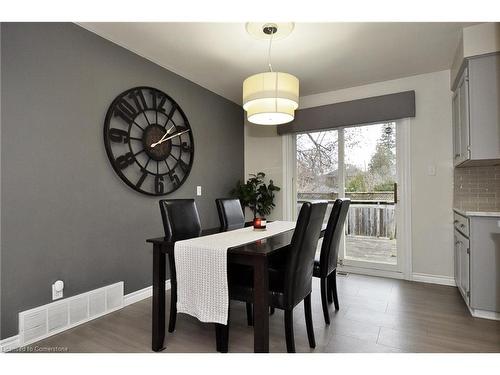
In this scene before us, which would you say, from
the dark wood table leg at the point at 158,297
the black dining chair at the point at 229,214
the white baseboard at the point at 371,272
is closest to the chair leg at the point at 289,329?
the dark wood table leg at the point at 158,297

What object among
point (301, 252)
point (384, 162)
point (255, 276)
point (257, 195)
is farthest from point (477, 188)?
point (255, 276)

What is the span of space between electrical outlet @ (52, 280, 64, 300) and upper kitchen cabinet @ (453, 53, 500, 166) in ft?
11.4

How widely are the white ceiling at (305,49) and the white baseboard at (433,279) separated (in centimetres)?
236

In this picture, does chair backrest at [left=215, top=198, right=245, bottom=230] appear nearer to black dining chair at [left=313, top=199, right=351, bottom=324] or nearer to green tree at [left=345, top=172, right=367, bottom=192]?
black dining chair at [left=313, top=199, right=351, bottom=324]

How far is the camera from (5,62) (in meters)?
1.88

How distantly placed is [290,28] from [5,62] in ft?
6.76

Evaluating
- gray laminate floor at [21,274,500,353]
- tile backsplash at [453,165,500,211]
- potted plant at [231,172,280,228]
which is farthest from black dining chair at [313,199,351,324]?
potted plant at [231,172,280,228]

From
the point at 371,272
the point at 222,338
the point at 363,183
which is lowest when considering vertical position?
the point at 371,272

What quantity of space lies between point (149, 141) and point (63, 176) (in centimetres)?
88

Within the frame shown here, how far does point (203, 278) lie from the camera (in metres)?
1.67

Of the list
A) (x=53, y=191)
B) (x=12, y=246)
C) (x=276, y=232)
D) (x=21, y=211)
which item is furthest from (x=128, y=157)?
(x=276, y=232)

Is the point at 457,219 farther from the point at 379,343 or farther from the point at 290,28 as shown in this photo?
the point at 290,28

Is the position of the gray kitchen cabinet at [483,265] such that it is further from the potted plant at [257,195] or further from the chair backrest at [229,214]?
the potted plant at [257,195]

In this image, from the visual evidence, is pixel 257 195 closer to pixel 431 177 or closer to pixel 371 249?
pixel 371 249
